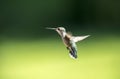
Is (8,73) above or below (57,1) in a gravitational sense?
below

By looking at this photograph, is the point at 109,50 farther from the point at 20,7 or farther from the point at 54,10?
the point at 20,7

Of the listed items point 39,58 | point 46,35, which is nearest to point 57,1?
point 46,35

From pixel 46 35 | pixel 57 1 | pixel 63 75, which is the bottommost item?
pixel 63 75

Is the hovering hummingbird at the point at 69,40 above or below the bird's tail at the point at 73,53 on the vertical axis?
above

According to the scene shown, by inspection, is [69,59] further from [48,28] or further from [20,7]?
[20,7]

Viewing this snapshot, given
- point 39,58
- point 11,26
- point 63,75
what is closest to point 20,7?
point 11,26

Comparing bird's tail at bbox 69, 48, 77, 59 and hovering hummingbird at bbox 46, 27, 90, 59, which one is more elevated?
hovering hummingbird at bbox 46, 27, 90, 59
